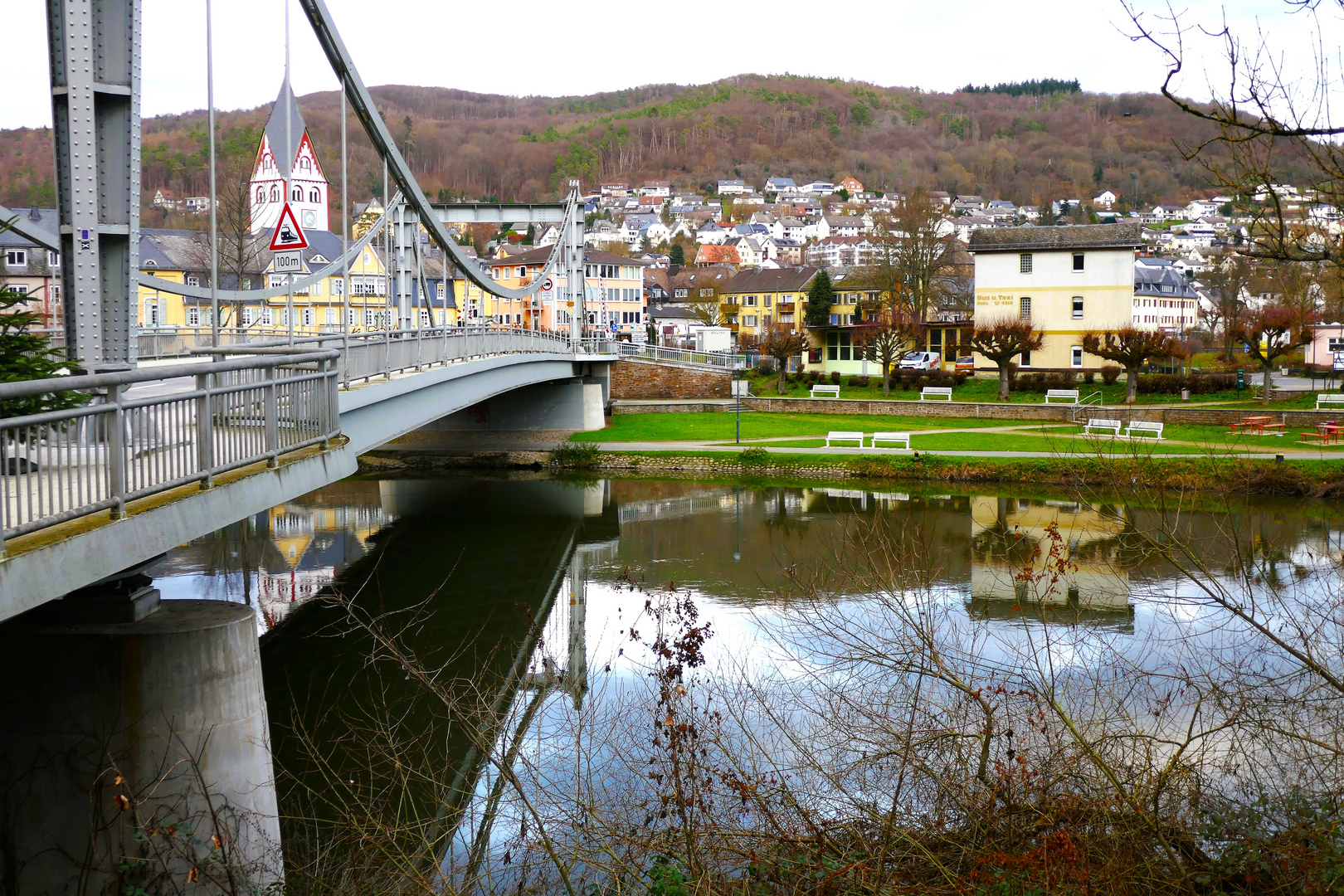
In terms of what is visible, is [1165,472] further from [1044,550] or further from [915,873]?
[915,873]

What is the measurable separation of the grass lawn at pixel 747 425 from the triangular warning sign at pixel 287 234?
24276 mm

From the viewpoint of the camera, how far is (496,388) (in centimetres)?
2422

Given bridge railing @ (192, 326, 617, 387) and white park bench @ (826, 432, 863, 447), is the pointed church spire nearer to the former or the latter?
bridge railing @ (192, 326, 617, 387)

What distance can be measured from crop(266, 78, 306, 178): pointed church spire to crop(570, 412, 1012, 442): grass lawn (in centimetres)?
2288

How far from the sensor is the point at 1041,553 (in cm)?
1989

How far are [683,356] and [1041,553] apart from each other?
30385mm

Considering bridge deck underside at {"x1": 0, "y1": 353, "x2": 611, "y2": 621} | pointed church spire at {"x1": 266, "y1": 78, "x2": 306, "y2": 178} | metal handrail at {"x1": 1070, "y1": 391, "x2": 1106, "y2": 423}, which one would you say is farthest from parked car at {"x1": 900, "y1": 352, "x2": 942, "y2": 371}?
pointed church spire at {"x1": 266, "y1": 78, "x2": 306, "y2": 178}

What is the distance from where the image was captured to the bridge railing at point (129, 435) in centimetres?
554

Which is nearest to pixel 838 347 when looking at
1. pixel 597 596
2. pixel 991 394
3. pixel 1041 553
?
pixel 991 394

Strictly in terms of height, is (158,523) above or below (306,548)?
above

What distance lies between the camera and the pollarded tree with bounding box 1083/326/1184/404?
124ft

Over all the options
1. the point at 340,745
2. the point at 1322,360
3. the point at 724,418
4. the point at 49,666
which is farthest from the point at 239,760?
the point at 1322,360

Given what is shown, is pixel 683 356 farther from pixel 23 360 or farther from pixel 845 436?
pixel 23 360

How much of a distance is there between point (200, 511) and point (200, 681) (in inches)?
49.6
